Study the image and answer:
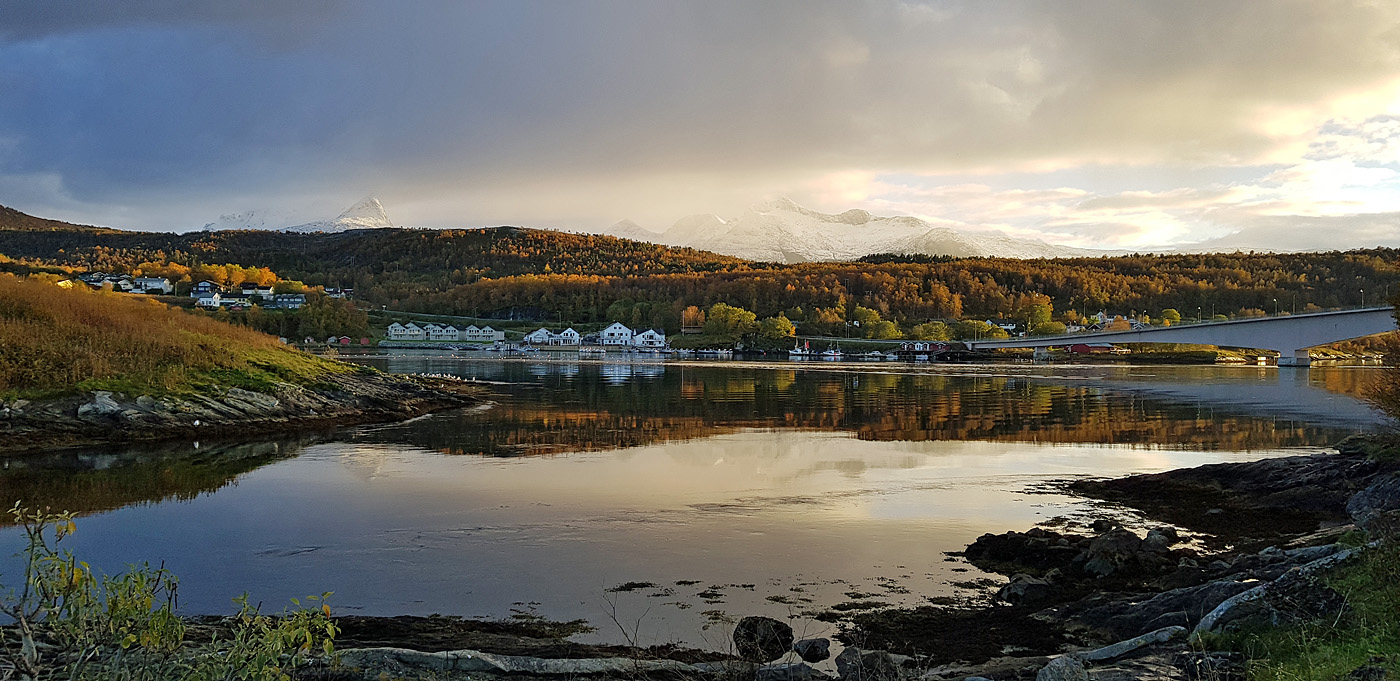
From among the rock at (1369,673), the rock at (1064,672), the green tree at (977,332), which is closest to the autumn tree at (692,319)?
the green tree at (977,332)

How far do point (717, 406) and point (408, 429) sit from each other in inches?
593

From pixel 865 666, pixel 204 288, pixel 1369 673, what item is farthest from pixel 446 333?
pixel 1369 673

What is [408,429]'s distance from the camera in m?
31.1

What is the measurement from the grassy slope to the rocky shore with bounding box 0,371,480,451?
0.69 m

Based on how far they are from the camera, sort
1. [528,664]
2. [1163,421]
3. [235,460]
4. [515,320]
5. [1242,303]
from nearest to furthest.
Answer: [528,664]
[235,460]
[1163,421]
[1242,303]
[515,320]

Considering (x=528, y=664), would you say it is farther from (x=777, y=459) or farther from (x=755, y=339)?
(x=755, y=339)

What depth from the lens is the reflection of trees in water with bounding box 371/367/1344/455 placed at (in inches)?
1111

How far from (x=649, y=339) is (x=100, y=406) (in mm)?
→ 140965

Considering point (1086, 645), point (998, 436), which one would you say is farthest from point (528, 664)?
point (998, 436)

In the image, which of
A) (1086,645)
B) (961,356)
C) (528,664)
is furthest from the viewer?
(961,356)

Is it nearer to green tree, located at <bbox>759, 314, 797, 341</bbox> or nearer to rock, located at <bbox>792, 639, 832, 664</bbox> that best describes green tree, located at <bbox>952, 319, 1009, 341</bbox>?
green tree, located at <bbox>759, 314, 797, 341</bbox>

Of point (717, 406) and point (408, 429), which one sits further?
point (717, 406)

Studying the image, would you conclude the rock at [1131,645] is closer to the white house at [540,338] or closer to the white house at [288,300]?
the white house at [540,338]

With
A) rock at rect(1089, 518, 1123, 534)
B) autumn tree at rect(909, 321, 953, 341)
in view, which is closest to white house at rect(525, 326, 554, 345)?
autumn tree at rect(909, 321, 953, 341)
